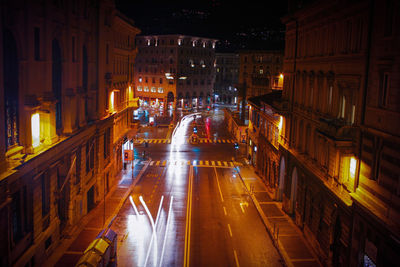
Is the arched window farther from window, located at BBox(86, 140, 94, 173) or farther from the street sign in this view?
the street sign

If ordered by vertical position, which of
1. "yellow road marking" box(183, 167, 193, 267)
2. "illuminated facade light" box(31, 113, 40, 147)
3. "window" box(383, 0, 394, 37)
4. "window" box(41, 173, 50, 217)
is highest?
"window" box(383, 0, 394, 37)

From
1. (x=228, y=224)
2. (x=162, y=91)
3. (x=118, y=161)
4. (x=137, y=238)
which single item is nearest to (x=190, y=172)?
(x=118, y=161)

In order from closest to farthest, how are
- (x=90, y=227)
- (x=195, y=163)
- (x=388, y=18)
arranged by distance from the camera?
1. (x=388, y=18)
2. (x=90, y=227)
3. (x=195, y=163)

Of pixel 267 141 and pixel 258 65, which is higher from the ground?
pixel 258 65

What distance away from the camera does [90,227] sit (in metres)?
30.8

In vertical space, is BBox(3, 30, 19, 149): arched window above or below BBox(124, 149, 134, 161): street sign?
above

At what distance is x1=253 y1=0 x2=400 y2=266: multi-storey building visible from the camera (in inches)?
685

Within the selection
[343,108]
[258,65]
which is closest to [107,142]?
[343,108]

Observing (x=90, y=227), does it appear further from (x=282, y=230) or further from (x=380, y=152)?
(x=380, y=152)

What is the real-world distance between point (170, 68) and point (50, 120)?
329ft

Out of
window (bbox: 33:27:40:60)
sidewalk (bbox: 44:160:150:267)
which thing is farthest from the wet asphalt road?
window (bbox: 33:27:40:60)

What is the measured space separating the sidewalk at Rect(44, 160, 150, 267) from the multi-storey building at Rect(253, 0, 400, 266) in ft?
54.3

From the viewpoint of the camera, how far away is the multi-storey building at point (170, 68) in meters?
123

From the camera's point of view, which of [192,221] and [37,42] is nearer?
[37,42]
